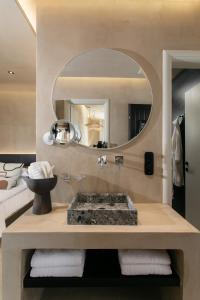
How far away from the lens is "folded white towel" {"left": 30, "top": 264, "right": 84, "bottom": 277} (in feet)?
3.61

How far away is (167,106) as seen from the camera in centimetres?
155

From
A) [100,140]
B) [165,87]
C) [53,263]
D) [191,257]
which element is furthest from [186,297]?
[165,87]

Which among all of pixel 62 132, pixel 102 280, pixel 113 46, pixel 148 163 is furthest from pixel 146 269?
pixel 113 46

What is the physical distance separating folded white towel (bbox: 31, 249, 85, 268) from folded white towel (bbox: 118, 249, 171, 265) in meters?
0.24

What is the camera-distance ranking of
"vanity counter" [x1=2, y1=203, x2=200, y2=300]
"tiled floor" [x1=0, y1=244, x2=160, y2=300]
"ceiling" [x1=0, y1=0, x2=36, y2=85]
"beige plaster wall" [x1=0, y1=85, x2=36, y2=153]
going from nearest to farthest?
"vanity counter" [x1=2, y1=203, x2=200, y2=300], "tiled floor" [x1=0, y1=244, x2=160, y2=300], "ceiling" [x1=0, y1=0, x2=36, y2=85], "beige plaster wall" [x1=0, y1=85, x2=36, y2=153]

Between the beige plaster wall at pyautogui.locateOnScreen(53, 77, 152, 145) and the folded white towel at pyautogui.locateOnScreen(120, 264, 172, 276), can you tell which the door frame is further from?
the folded white towel at pyautogui.locateOnScreen(120, 264, 172, 276)

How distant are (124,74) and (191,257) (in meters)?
1.26

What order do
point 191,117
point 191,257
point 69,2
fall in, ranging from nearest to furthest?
point 191,257 < point 69,2 < point 191,117

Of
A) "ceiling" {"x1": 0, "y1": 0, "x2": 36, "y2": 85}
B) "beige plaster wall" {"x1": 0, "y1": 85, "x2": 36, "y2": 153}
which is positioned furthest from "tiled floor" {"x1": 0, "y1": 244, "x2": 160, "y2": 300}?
"beige plaster wall" {"x1": 0, "y1": 85, "x2": 36, "y2": 153}

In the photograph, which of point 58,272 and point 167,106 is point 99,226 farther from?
point 167,106

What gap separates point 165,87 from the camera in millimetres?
1552

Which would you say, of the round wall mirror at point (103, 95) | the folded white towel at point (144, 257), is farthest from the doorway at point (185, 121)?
the folded white towel at point (144, 257)

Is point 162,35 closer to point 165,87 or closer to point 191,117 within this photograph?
point 165,87

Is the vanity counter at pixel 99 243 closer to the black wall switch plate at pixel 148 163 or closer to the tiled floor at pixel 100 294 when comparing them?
the tiled floor at pixel 100 294
